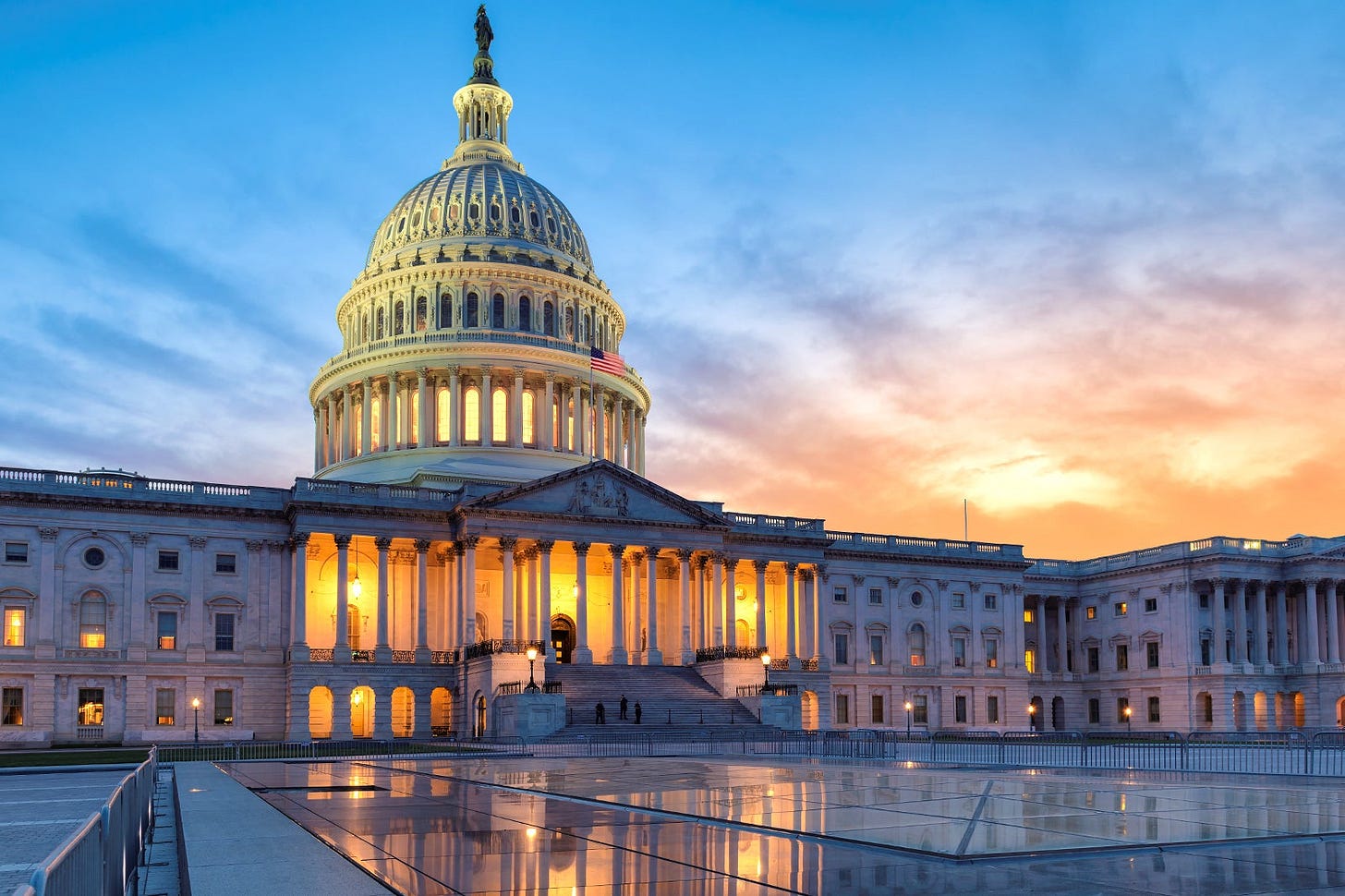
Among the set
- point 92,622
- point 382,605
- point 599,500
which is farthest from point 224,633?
point 599,500

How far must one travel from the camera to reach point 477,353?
99562mm

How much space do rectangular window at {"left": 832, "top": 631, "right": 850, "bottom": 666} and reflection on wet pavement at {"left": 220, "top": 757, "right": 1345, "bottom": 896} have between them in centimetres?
7063

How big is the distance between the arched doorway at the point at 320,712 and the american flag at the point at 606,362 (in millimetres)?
32827

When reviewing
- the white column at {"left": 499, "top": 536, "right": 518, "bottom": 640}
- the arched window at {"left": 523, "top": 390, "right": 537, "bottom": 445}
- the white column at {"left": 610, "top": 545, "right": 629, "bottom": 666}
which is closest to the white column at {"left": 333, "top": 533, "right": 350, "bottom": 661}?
the white column at {"left": 499, "top": 536, "right": 518, "bottom": 640}

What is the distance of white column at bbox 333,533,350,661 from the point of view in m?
76.6

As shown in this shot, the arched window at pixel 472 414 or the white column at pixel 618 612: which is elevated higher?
the arched window at pixel 472 414

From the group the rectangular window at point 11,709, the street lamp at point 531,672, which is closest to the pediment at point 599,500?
the street lamp at point 531,672

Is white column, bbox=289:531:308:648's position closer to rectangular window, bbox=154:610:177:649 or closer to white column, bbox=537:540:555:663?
rectangular window, bbox=154:610:177:649

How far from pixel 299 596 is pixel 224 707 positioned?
25.5 feet

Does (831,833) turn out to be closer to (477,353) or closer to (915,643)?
(477,353)

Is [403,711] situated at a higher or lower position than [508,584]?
lower

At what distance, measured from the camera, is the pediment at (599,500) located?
262ft

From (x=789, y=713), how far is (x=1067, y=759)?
116 feet

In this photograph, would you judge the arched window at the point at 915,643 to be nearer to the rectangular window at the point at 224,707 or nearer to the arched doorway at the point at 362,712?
the arched doorway at the point at 362,712
